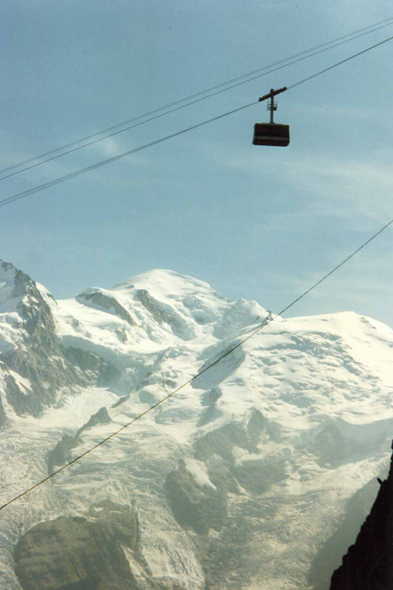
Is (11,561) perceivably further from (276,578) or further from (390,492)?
(390,492)

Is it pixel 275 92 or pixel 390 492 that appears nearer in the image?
pixel 390 492

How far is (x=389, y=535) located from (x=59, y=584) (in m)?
205

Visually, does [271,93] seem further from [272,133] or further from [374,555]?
[374,555]

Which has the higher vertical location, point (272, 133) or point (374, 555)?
point (272, 133)

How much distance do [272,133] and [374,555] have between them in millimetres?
13451

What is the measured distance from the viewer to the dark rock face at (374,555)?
15.5m

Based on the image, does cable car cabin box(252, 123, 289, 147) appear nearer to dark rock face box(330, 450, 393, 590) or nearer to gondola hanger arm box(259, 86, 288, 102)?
gondola hanger arm box(259, 86, 288, 102)

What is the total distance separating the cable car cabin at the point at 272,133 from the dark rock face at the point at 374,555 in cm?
1127

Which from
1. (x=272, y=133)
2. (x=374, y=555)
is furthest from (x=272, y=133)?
(x=374, y=555)

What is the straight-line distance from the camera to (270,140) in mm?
21844

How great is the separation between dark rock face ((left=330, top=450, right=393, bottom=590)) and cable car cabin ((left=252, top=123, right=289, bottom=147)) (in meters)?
11.3

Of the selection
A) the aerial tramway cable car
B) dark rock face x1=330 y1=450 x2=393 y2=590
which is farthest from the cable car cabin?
dark rock face x1=330 y1=450 x2=393 y2=590

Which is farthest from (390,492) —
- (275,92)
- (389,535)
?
(275,92)

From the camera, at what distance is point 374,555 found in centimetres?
1608
